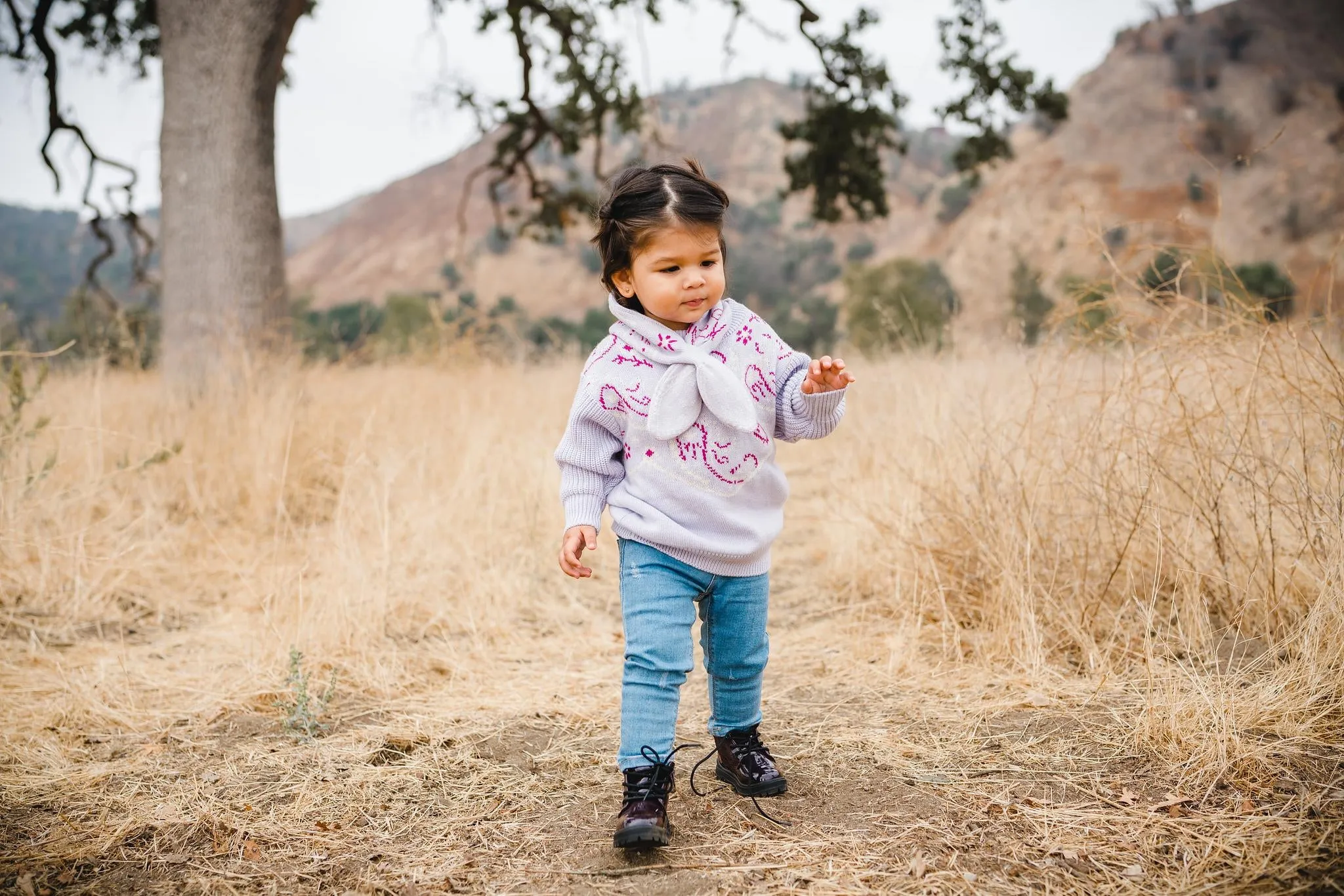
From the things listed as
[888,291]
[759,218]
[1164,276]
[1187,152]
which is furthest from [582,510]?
[759,218]

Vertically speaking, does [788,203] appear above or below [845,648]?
above

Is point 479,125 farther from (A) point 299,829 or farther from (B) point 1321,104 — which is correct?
(B) point 1321,104

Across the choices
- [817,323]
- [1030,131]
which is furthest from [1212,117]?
[817,323]

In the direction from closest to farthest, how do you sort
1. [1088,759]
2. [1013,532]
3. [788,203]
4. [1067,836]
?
1. [1067,836]
2. [1088,759]
3. [1013,532]
4. [788,203]

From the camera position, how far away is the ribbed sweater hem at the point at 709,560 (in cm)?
203

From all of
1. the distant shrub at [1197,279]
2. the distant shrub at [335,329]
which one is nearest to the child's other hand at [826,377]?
the distant shrub at [1197,279]

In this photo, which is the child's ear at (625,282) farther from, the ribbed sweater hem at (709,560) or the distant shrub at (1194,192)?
the distant shrub at (1194,192)

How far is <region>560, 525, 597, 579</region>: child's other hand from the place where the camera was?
201 centimetres

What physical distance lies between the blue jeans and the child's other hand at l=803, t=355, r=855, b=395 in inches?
19.1

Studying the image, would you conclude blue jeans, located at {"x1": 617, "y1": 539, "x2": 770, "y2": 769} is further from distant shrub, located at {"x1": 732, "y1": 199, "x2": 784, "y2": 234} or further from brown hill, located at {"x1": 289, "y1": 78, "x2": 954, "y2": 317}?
distant shrub, located at {"x1": 732, "y1": 199, "x2": 784, "y2": 234}

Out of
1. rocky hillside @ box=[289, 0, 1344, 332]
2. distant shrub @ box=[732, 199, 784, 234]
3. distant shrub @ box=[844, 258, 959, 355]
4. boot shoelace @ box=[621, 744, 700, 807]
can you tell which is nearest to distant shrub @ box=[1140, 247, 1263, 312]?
boot shoelace @ box=[621, 744, 700, 807]

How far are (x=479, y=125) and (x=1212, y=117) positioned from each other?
4400 centimetres

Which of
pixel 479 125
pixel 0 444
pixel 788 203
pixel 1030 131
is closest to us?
pixel 0 444

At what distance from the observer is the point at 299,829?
205 centimetres
